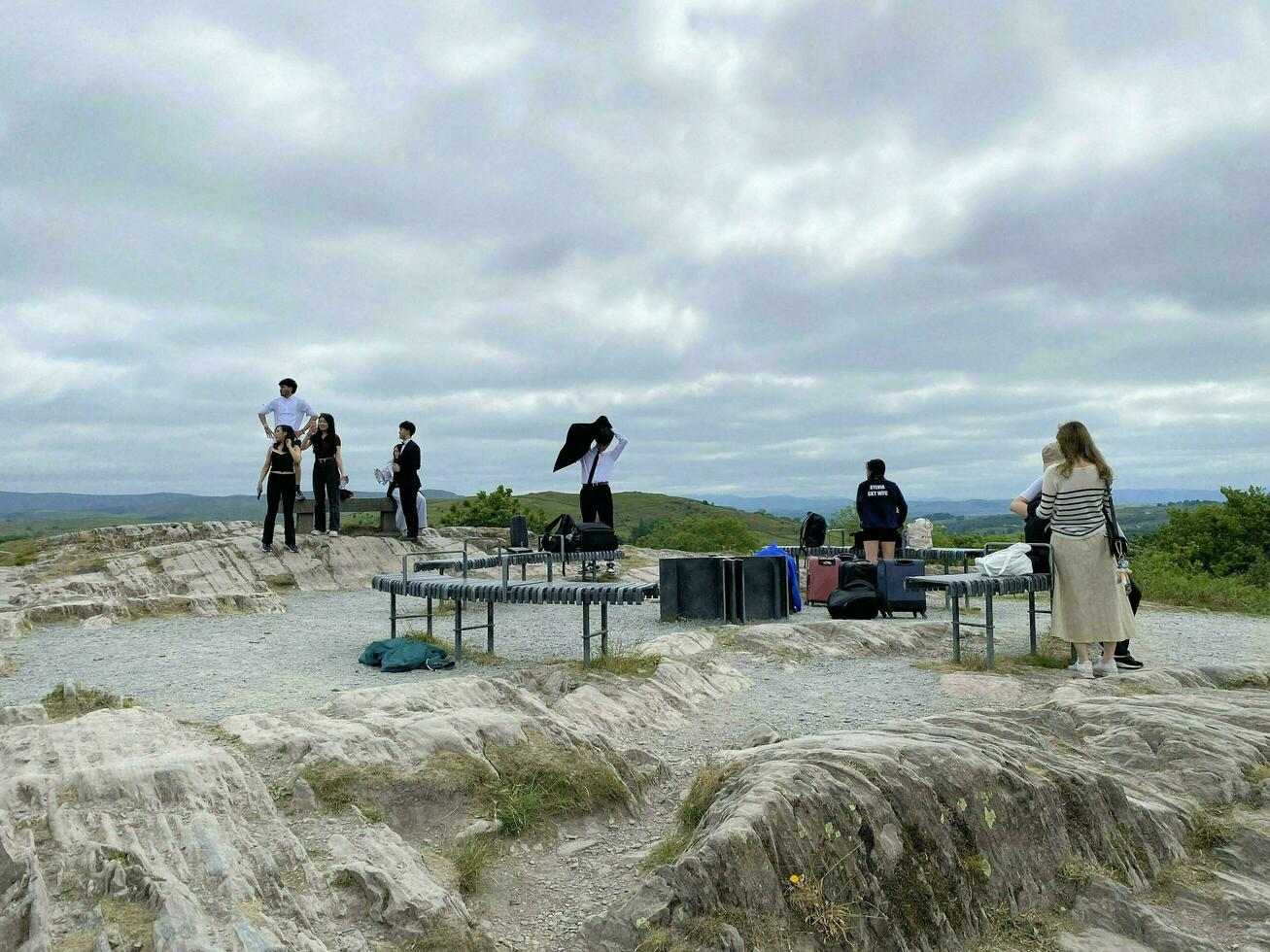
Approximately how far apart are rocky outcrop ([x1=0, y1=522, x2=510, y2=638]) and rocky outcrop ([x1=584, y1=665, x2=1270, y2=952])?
869 cm

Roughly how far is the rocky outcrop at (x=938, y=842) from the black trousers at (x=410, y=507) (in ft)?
41.1

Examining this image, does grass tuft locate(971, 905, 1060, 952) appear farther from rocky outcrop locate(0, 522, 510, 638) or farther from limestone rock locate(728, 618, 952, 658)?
rocky outcrop locate(0, 522, 510, 638)

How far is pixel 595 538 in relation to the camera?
41.5 feet

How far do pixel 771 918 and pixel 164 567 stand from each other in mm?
11890

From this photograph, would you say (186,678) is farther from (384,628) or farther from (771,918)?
(771,918)

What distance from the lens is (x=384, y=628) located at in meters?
9.88

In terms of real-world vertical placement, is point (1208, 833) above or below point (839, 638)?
below

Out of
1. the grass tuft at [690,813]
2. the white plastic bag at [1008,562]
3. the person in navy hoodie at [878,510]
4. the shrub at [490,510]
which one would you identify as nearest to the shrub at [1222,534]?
the shrub at [490,510]

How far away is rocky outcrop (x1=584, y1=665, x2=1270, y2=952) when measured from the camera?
3338mm

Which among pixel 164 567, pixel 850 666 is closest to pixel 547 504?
pixel 164 567

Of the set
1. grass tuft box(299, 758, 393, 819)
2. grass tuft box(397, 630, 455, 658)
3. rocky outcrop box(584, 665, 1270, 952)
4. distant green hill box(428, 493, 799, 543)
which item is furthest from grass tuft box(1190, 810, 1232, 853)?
distant green hill box(428, 493, 799, 543)

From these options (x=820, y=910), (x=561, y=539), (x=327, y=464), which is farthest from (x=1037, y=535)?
(x=327, y=464)

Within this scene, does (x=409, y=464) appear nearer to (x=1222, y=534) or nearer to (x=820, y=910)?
(x=820, y=910)

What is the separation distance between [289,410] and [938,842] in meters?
12.9
